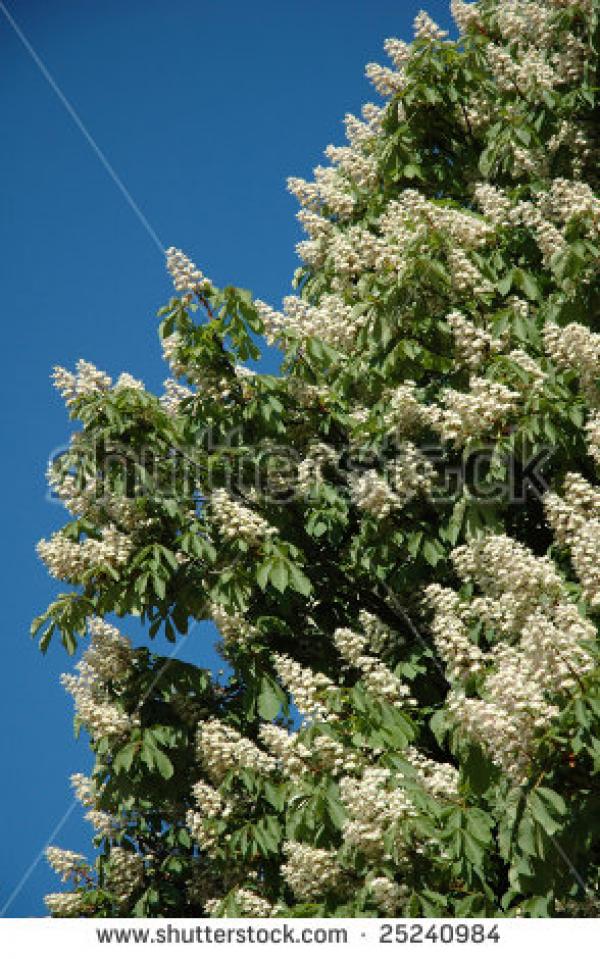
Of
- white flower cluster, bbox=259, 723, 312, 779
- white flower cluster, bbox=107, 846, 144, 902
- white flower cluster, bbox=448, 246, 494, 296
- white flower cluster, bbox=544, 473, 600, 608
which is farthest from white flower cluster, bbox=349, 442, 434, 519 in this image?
white flower cluster, bbox=107, 846, 144, 902

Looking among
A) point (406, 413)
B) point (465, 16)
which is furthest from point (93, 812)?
point (465, 16)

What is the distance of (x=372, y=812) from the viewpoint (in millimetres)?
5703

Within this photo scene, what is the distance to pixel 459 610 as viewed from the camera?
21.6ft

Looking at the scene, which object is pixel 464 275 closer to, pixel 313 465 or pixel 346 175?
pixel 313 465

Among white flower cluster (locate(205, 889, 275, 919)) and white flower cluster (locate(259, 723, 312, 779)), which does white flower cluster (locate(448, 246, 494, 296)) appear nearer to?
white flower cluster (locate(259, 723, 312, 779))

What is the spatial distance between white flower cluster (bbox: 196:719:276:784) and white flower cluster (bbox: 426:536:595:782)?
1623 millimetres

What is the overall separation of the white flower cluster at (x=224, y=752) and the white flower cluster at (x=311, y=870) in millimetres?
816

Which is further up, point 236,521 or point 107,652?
point 236,521

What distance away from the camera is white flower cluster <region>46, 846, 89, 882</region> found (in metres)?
8.98

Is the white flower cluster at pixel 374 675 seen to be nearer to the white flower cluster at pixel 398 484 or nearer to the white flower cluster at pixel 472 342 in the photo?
the white flower cluster at pixel 398 484

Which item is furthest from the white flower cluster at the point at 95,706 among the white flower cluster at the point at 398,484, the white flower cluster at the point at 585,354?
the white flower cluster at the point at 585,354

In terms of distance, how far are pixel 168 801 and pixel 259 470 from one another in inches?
90.1

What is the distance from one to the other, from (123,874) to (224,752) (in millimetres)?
1946

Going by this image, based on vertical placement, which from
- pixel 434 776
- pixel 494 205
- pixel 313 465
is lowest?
pixel 434 776
